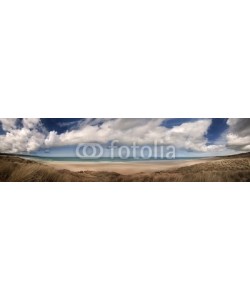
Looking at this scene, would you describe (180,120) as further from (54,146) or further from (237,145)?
(54,146)

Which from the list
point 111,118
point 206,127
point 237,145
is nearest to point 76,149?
point 111,118
